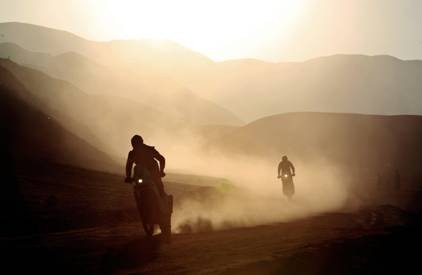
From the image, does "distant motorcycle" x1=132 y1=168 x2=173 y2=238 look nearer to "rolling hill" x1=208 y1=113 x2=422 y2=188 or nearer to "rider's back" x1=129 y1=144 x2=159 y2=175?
"rider's back" x1=129 y1=144 x2=159 y2=175

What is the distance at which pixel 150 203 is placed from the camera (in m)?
11.5

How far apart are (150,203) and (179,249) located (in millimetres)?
1540

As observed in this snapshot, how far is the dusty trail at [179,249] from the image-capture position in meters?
8.32

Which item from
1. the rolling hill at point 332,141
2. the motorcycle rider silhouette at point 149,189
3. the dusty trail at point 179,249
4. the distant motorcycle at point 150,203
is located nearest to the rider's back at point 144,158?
the motorcycle rider silhouette at point 149,189

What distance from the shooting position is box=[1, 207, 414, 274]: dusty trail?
832cm

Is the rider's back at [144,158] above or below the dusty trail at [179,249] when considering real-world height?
above

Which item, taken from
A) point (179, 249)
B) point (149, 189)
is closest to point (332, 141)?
point (149, 189)

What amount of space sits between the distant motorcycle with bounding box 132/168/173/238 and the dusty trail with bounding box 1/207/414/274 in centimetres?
37

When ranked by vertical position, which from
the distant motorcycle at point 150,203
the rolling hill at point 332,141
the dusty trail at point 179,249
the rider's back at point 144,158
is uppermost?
the rolling hill at point 332,141

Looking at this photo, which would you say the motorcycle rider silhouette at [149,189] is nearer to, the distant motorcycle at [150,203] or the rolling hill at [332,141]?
the distant motorcycle at [150,203]

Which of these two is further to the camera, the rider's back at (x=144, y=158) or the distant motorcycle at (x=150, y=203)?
the rider's back at (x=144, y=158)

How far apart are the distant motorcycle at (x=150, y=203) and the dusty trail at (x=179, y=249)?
37cm

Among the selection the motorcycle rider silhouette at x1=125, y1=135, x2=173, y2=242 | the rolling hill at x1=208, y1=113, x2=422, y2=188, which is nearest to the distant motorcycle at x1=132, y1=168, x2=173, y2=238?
the motorcycle rider silhouette at x1=125, y1=135, x2=173, y2=242

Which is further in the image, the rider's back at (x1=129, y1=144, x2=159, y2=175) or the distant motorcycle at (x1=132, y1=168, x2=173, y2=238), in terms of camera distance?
the rider's back at (x1=129, y1=144, x2=159, y2=175)
